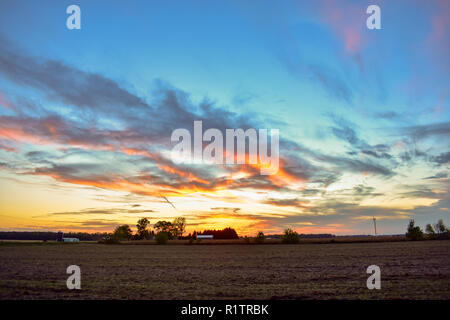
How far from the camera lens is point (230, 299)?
1758 cm

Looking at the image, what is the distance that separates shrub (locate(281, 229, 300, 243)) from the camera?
14924 cm

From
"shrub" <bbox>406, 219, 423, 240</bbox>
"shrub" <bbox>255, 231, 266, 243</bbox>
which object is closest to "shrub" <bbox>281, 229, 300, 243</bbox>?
"shrub" <bbox>255, 231, 266, 243</bbox>

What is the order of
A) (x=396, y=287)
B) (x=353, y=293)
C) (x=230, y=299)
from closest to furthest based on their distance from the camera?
(x=230, y=299)
(x=353, y=293)
(x=396, y=287)

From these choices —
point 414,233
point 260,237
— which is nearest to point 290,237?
point 260,237

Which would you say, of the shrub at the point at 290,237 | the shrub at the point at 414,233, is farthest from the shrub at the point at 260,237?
the shrub at the point at 414,233

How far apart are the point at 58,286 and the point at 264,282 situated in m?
14.7

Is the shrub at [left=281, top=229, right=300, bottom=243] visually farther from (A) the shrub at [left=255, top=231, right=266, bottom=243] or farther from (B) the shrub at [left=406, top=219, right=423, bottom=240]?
(B) the shrub at [left=406, top=219, right=423, bottom=240]

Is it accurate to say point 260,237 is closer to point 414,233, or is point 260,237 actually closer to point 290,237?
point 290,237

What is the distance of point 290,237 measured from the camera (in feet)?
493

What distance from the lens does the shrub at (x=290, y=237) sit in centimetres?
14924

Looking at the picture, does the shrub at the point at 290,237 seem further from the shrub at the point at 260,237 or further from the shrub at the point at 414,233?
the shrub at the point at 414,233
